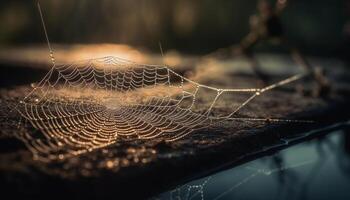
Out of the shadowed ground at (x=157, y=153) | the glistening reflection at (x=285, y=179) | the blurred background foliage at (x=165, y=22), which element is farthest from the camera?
the blurred background foliage at (x=165, y=22)

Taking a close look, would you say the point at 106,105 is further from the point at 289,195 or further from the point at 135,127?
the point at 289,195

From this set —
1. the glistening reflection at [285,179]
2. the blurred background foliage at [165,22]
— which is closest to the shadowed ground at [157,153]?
the glistening reflection at [285,179]

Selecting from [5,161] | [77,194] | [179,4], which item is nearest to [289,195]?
[77,194]

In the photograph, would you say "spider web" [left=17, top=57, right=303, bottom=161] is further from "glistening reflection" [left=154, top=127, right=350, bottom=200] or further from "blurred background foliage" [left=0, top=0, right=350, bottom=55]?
"blurred background foliage" [left=0, top=0, right=350, bottom=55]

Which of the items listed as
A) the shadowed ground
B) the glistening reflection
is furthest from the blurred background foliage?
the glistening reflection

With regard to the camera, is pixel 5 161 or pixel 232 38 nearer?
pixel 5 161

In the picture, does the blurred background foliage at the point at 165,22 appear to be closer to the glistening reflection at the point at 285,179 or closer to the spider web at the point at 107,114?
the spider web at the point at 107,114

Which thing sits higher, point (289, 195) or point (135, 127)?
point (135, 127)

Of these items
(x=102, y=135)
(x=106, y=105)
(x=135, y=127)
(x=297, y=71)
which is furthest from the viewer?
(x=297, y=71)

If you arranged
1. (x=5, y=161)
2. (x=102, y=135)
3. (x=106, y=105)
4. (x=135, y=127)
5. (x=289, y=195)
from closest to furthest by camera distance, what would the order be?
1. (x=5, y=161)
2. (x=289, y=195)
3. (x=102, y=135)
4. (x=135, y=127)
5. (x=106, y=105)
